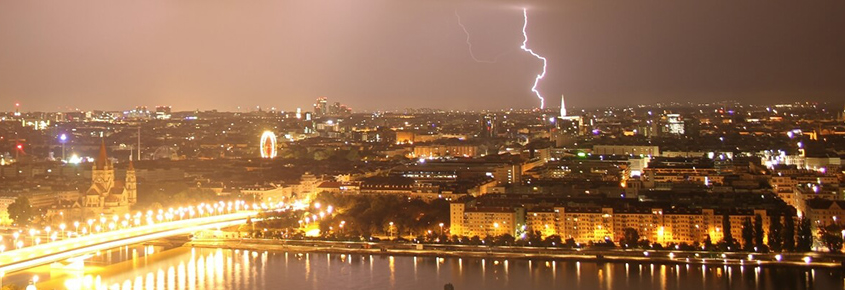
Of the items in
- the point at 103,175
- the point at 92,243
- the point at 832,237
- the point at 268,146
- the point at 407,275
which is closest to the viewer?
the point at 92,243

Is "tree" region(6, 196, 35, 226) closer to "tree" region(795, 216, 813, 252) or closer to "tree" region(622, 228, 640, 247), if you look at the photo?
"tree" region(622, 228, 640, 247)

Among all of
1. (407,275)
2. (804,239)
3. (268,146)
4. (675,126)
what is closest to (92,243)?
(407,275)

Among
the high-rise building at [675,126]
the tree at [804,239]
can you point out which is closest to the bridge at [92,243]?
the tree at [804,239]

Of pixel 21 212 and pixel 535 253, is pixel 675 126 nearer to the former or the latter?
pixel 535 253

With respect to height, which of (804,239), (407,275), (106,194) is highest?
(106,194)

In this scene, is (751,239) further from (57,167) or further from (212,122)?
(212,122)

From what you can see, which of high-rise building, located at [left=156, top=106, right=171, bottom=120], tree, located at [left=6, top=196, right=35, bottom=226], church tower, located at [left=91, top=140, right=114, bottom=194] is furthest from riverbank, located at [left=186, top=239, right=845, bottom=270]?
high-rise building, located at [left=156, top=106, right=171, bottom=120]
